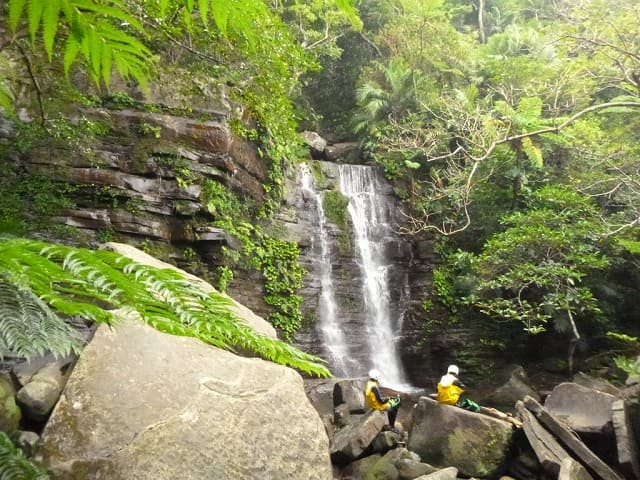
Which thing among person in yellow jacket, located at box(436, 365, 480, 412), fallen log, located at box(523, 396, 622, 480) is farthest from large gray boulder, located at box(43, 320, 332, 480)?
fallen log, located at box(523, 396, 622, 480)

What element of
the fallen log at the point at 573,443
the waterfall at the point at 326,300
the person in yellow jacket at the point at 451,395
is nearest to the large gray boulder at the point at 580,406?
the fallen log at the point at 573,443

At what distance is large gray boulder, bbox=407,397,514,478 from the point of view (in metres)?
5.74

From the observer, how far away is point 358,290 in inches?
507

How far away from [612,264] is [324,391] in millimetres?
8383

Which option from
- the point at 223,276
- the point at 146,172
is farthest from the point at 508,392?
the point at 146,172

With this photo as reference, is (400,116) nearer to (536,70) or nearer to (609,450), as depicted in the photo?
(536,70)

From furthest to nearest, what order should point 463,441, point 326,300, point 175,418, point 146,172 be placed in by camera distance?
point 326,300, point 146,172, point 463,441, point 175,418

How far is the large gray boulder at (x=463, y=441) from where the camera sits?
5.74 metres

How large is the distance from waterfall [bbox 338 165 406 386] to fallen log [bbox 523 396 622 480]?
6210 millimetres

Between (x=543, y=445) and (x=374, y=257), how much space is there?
8404 mm

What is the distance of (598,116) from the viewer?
44.9 feet

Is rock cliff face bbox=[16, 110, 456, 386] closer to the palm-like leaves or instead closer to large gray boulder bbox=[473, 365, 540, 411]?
large gray boulder bbox=[473, 365, 540, 411]

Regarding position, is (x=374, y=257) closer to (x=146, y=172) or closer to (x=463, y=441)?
(x=146, y=172)

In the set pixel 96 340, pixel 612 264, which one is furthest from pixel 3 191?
pixel 612 264
